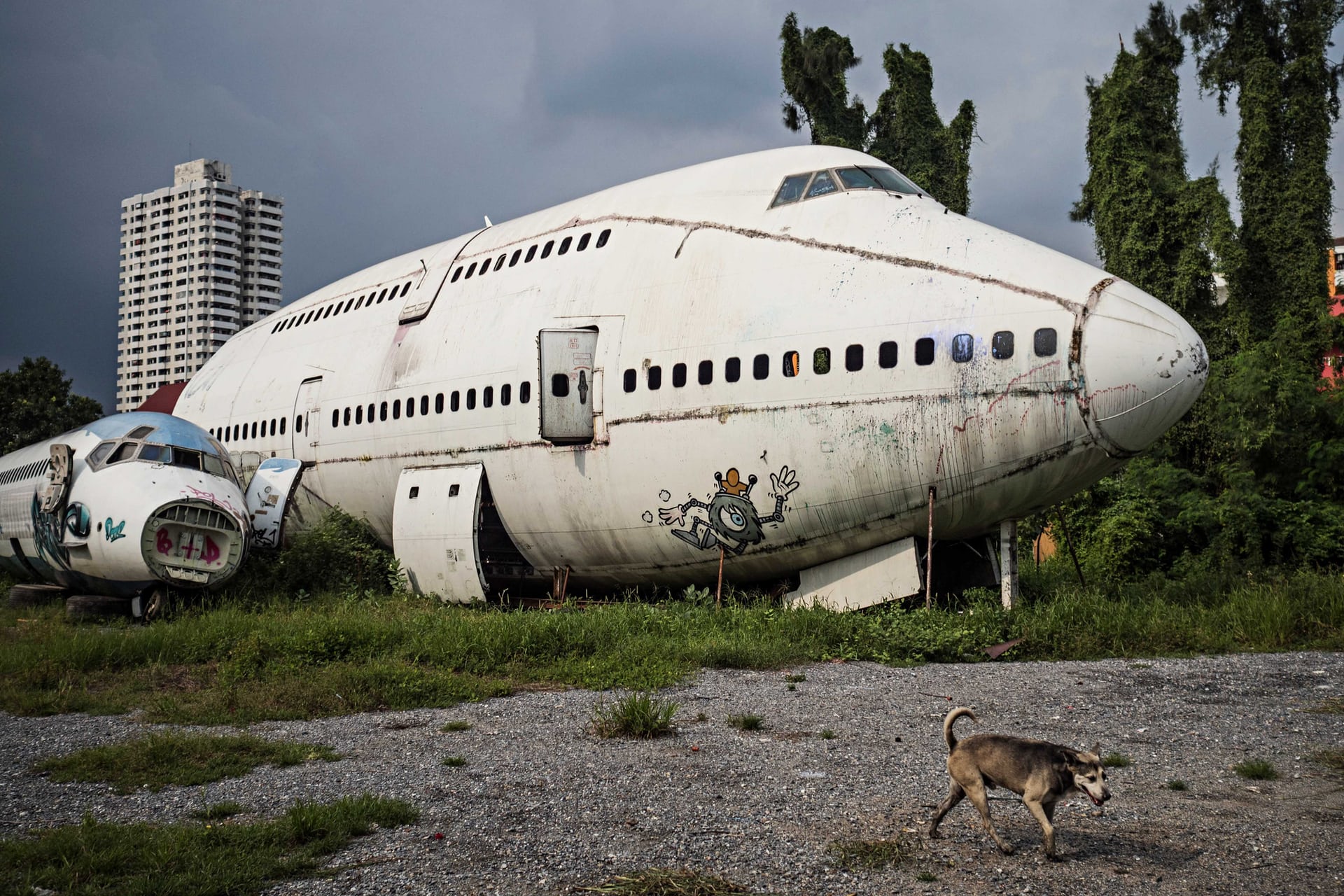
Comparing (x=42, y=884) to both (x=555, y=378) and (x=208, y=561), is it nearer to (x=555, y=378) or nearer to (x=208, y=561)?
(x=555, y=378)

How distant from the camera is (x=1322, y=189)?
28.5m

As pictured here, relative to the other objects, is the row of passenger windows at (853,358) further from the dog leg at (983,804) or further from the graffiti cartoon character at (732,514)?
the dog leg at (983,804)

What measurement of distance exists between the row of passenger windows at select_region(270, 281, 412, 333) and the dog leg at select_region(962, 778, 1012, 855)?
1789 centimetres

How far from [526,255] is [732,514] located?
692 cm

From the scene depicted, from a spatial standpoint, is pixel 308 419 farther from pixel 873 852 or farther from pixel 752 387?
pixel 873 852

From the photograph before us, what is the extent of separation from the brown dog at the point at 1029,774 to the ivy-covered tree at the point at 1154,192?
87.2ft

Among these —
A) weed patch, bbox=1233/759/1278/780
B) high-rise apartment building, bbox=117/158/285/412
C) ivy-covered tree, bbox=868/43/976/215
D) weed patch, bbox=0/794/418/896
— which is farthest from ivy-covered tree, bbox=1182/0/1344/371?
high-rise apartment building, bbox=117/158/285/412

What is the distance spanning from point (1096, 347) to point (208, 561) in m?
14.5

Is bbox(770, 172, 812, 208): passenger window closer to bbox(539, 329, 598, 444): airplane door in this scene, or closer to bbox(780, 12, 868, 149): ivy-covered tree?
bbox(539, 329, 598, 444): airplane door

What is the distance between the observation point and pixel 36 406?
142 ft

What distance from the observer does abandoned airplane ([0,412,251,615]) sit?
54.9 ft

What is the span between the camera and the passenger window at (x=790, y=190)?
15.5 m

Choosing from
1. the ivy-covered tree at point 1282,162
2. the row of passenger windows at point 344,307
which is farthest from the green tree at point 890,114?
the row of passenger windows at point 344,307

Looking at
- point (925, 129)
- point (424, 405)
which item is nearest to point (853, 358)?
→ point (424, 405)
